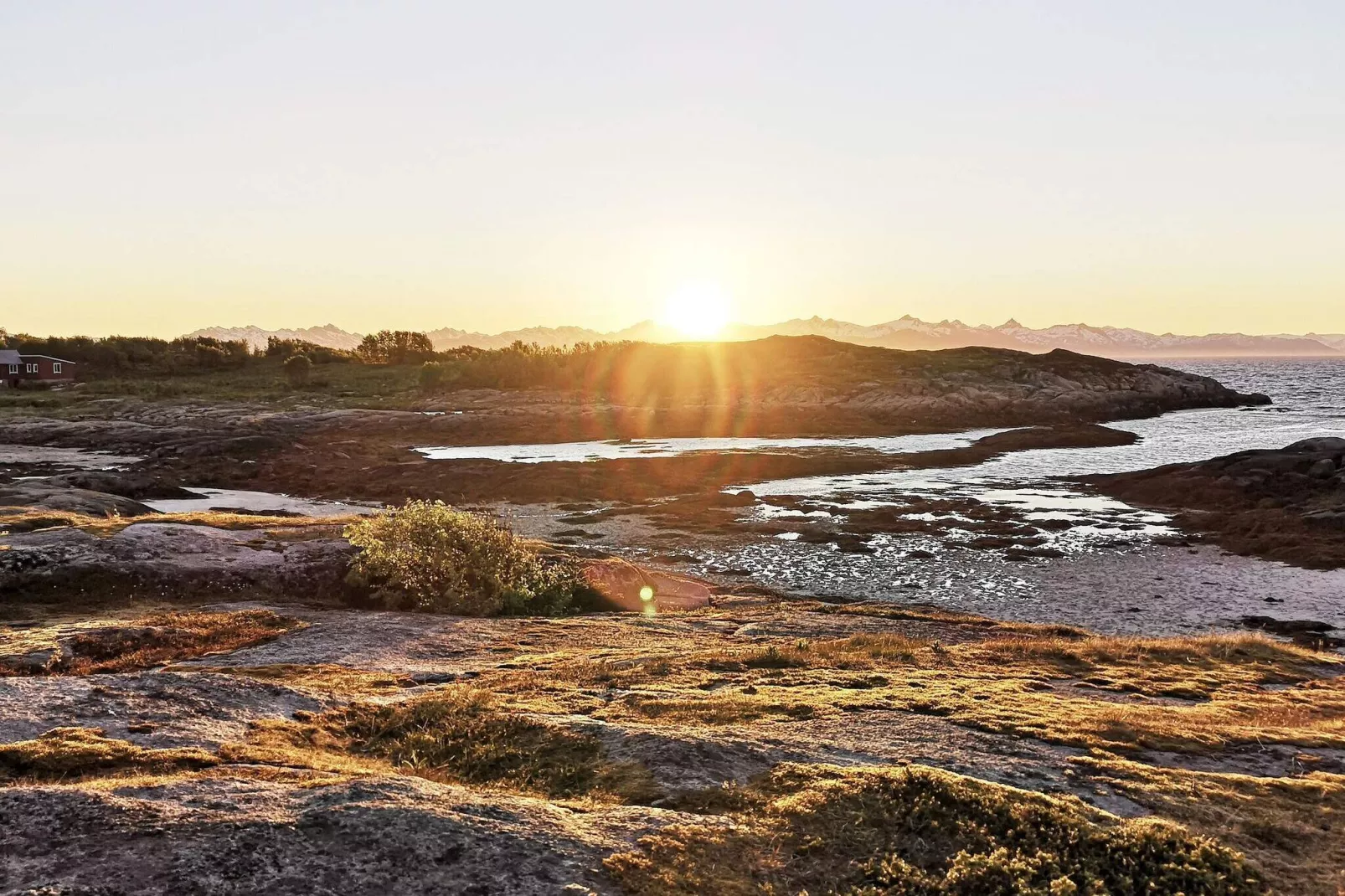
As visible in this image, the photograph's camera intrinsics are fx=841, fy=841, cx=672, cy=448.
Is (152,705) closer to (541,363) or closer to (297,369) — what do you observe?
(541,363)

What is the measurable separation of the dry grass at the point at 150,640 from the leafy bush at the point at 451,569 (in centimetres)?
490

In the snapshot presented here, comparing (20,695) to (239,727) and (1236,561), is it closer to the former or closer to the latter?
Answer: (239,727)

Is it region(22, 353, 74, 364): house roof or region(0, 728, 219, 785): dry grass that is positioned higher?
region(22, 353, 74, 364): house roof

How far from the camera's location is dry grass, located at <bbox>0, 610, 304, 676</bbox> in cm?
1441

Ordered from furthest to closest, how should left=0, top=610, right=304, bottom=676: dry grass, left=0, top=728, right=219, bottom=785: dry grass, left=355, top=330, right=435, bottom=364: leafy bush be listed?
left=355, top=330, right=435, bottom=364: leafy bush
left=0, top=610, right=304, bottom=676: dry grass
left=0, top=728, right=219, bottom=785: dry grass

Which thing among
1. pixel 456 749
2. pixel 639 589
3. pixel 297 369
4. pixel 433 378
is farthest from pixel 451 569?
pixel 297 369

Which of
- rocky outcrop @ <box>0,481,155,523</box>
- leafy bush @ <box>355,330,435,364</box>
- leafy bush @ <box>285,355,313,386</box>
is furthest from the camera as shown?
leafy bush @ <box>355,330,435,364</box>

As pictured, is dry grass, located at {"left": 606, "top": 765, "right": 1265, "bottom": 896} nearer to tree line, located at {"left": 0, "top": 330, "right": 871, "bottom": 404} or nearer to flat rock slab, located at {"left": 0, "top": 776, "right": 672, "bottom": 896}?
flat rock slab, located at {"left": 0, "top": 776, "right": 672, "bottom": 896}

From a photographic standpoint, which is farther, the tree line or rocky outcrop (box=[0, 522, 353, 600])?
the tree line

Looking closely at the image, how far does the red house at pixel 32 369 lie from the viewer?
11650 cm

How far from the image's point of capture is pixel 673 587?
29297mm

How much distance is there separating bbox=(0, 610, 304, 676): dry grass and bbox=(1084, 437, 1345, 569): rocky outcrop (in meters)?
38.1

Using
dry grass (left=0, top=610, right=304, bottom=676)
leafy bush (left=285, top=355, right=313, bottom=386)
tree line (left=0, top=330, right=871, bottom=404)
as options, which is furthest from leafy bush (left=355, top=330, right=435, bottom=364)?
dry grass (left=0, top=610, right=304, bottom=676)

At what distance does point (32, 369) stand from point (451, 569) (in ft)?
423
